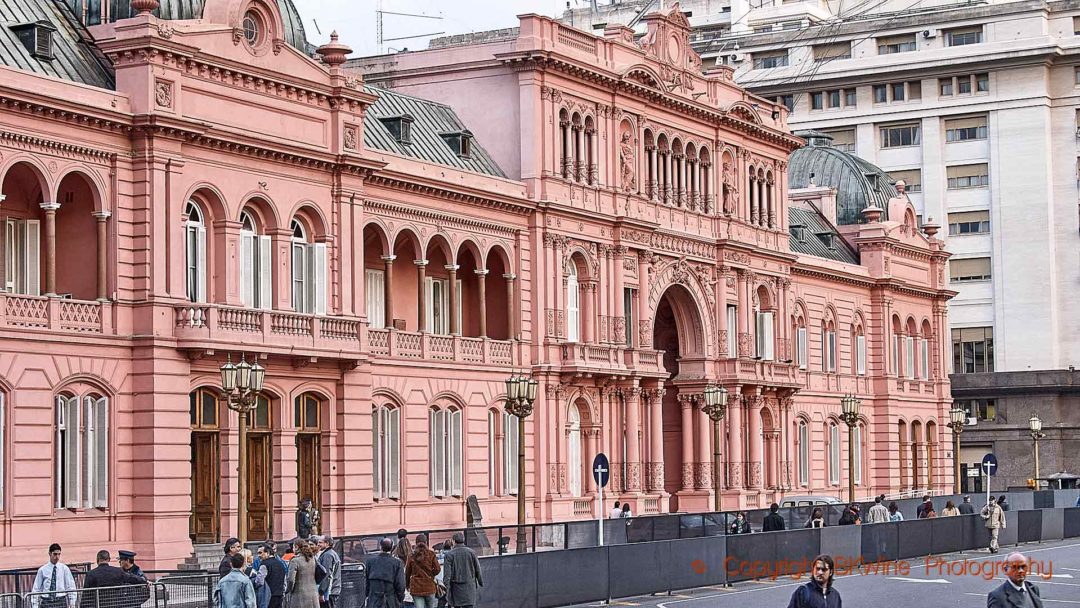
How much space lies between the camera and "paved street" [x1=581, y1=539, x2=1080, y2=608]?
3784 centimetres

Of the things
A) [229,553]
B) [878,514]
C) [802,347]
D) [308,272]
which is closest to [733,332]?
[802,347]

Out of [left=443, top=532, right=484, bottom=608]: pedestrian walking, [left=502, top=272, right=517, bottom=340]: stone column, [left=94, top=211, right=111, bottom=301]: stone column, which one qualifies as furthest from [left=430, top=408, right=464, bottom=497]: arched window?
[left=443, top=532, right=484, bottom=608]: pedestrian walking

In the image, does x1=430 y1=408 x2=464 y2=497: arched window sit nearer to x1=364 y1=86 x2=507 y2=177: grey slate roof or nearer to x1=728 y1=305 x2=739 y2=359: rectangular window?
x1=364 y1=86 x2=507 y2=177: grey slate roof

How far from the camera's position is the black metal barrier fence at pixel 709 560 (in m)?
36.5

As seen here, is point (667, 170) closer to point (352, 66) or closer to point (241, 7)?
point (352, 66)

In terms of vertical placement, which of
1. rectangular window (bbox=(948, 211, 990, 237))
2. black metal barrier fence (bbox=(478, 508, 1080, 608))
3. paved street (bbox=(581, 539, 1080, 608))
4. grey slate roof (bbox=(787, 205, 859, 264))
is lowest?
paved street (bbox=(581, 539, 1080, 608))

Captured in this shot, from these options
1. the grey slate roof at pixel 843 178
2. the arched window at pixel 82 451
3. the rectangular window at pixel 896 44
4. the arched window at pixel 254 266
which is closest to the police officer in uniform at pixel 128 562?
the arched window at pixel 82 451

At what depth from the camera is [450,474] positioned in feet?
184

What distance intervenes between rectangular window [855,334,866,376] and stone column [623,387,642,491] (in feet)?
86.0

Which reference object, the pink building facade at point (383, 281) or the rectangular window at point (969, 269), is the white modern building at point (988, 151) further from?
the pink building facade at point (383, 281)

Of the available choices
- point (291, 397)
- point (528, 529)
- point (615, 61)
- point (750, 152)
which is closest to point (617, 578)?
point (528, 529)

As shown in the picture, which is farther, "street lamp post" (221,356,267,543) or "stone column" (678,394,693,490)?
"stone column" (678,394,693,490)

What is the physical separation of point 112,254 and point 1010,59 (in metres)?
79.1

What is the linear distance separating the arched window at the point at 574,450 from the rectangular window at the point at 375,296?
8974 mm
